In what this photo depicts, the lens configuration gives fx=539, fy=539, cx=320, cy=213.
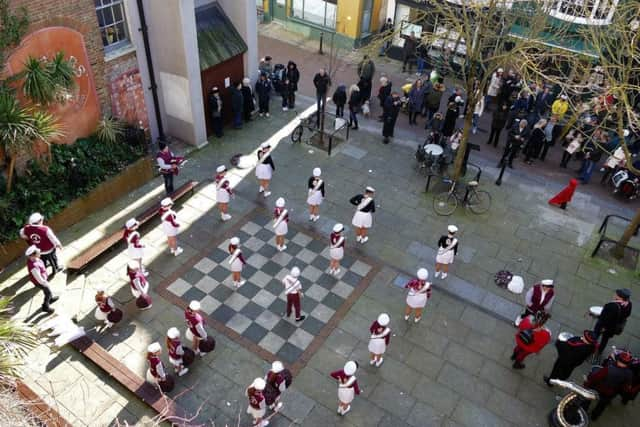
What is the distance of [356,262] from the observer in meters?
13.0

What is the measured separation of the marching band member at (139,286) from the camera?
1073cm

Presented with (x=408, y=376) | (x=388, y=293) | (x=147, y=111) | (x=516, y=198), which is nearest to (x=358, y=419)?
(x=408, y=376)

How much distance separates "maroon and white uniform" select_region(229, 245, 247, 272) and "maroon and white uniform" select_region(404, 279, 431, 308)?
358cm

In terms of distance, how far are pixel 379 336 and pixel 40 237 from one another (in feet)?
23.6

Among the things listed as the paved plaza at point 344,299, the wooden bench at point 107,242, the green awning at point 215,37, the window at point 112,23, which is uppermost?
the window at point 112,23

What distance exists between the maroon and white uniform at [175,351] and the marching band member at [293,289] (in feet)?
7.47

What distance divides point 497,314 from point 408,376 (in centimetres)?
282

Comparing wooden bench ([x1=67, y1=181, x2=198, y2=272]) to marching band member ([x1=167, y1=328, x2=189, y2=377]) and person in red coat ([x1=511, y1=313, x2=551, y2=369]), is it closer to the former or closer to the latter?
marching band member ([x1=167, y1=328, x2=189, y2=377])

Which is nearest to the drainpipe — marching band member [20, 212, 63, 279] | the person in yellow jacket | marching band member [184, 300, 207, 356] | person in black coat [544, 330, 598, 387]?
marching band member [20, 212, 63, 279]

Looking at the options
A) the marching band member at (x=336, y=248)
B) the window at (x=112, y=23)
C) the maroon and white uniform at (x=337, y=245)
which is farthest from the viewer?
the window at (x=112, y=23)

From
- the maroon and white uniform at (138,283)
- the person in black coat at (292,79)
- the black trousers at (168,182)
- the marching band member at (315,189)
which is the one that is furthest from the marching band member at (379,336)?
the person in black coat at (292,79)

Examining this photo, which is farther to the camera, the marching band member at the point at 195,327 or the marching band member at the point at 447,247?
the marching band member at the point at 447,247

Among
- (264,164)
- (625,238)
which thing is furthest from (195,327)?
(625,238)

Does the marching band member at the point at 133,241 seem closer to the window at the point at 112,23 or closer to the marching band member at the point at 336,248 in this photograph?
the marching band member at the point at 336,248
